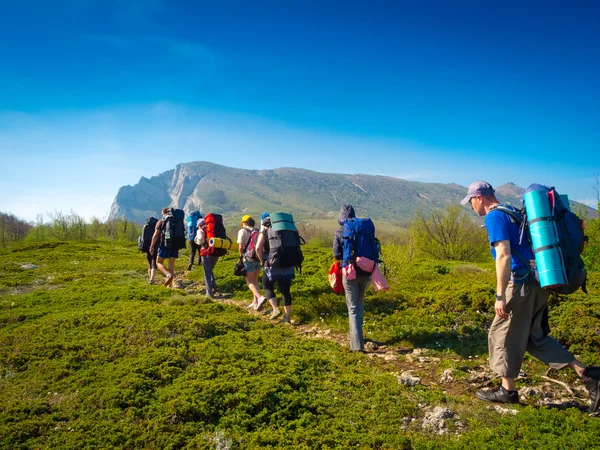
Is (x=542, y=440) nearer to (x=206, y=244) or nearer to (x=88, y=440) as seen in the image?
(x=88, y=440)

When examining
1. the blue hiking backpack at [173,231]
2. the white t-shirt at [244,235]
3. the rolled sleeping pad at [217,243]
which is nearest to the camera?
the white t-shirt at [244,235]

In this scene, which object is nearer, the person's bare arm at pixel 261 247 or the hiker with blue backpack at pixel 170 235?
the person's bare arm at pixel 261 247

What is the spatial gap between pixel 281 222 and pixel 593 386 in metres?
7.21

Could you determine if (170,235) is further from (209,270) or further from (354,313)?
(354,313)

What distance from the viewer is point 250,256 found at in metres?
11.8

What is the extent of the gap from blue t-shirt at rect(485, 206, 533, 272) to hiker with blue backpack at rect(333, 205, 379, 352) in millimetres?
3054

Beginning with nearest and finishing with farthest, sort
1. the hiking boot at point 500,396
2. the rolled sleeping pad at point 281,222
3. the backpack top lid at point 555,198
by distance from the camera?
the backpack top lid at point 555,198
the hiking boot at point 500,396
the rolled sleeping pad at point 281,222

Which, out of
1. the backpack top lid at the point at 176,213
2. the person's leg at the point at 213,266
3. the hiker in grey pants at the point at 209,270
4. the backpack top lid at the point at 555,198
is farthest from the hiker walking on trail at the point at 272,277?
the backpack top lid at the point at 555,198

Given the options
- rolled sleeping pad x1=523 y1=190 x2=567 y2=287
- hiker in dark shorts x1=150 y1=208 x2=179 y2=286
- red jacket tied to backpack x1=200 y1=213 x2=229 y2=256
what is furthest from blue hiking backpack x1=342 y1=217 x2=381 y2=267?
hiker in dark shorts x1=150 y1=208 x2=179 y2=286

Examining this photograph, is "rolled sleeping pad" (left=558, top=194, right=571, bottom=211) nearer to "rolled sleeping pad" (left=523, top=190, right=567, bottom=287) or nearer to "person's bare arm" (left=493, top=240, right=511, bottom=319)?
"rolled sleeping pad" (left=523, top=190, right=567, bottom=287)

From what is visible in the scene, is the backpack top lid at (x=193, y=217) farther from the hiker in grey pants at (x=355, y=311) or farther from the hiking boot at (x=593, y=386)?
the hiking boot at (x=593, y=386)

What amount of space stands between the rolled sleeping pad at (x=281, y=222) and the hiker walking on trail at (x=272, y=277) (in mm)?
536

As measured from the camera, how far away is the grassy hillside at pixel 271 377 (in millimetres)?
4473

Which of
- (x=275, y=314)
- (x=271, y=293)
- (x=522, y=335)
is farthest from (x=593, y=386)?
(x=271, y=293)
